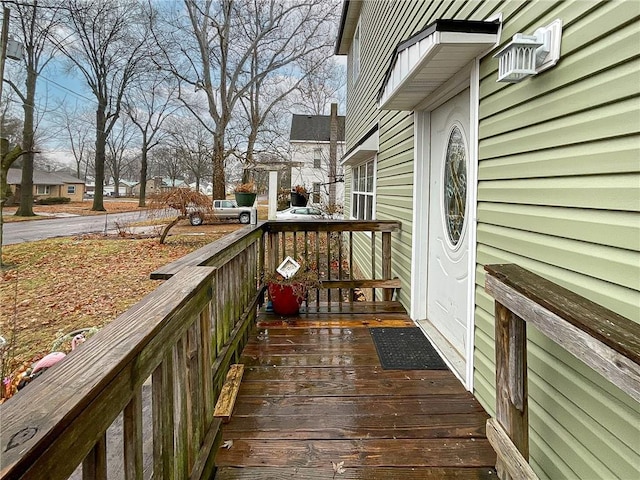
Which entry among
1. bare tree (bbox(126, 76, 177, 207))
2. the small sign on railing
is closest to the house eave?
the small sign on railing

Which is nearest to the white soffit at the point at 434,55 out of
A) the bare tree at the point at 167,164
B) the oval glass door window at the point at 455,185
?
the oval glass door window at the point at 455,185

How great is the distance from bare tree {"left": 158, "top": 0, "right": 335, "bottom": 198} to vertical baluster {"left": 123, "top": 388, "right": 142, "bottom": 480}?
19553 millimetres

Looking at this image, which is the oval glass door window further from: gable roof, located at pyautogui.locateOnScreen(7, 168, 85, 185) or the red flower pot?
gable roof, located at pyautogui.locateOnScreen(7, 168, 85, 185)

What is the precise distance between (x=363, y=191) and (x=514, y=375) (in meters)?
6.15

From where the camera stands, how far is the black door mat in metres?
2.86

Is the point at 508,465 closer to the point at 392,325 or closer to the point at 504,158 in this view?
the point at 504,158

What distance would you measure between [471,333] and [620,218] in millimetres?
1338

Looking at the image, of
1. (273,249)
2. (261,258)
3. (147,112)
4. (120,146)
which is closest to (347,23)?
(273,249)

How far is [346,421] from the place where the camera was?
218cm

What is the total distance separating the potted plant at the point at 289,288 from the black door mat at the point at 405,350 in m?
0.78

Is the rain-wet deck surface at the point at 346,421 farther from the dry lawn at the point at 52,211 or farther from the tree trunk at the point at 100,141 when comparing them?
the tree trunk at the point at 100,141

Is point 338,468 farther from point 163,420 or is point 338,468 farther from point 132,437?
point 132,437

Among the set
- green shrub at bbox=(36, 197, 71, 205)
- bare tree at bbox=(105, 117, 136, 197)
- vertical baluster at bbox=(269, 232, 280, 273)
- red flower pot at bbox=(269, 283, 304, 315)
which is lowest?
red flower pot at bbox=(269, 283, 304, 315)

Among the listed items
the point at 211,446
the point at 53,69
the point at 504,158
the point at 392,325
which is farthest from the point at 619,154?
the point at 53,69
